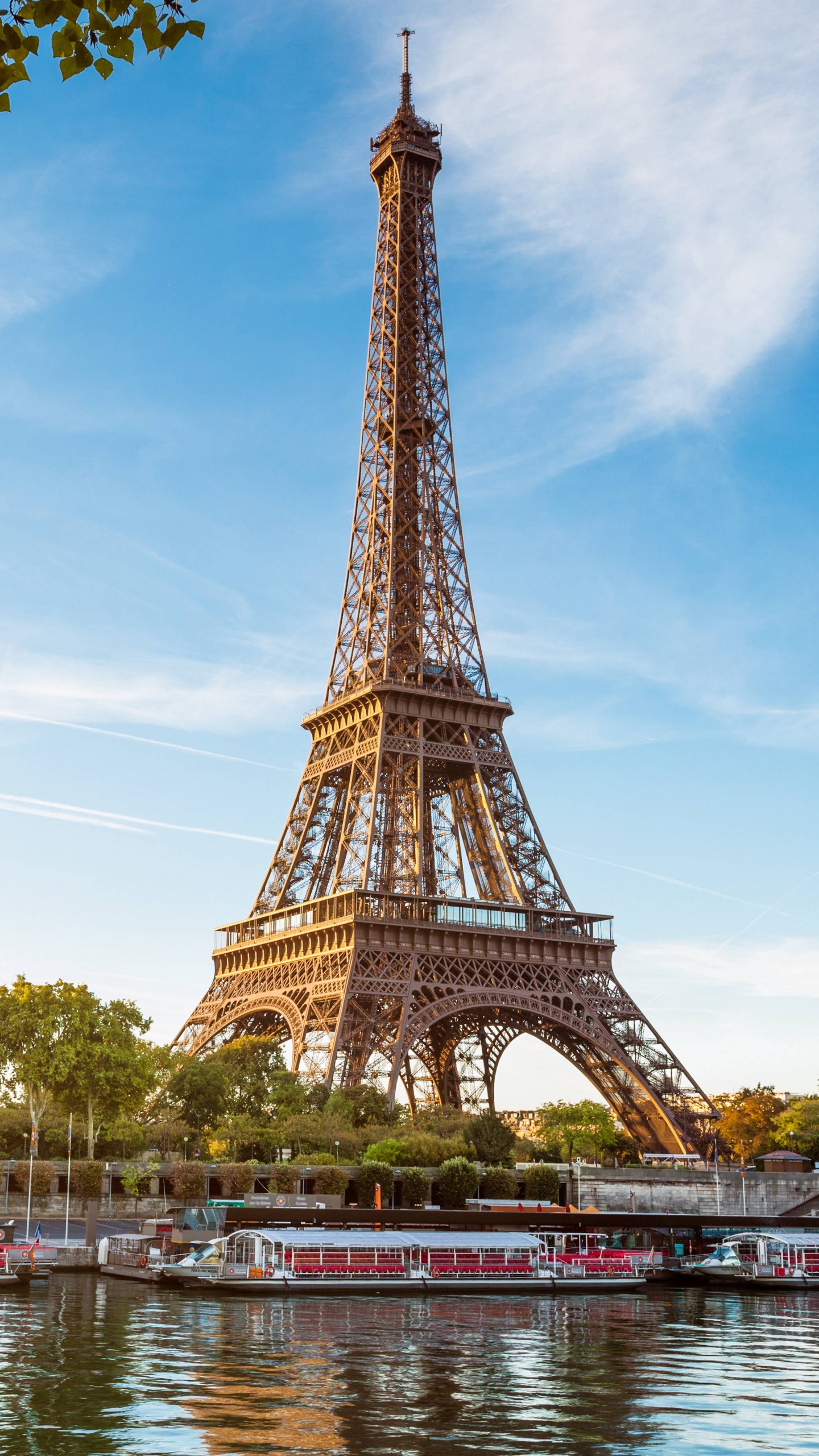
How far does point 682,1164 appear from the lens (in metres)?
76.8

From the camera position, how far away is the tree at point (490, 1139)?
7394 centimetres

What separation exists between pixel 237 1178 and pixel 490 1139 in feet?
49.7

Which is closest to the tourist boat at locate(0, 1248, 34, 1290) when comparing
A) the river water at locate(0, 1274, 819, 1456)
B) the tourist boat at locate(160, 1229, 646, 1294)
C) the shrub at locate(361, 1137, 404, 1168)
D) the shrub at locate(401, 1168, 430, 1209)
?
the river water at locate(0, 1274, 819, 1456)

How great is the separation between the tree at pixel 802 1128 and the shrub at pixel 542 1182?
2754 centimetres

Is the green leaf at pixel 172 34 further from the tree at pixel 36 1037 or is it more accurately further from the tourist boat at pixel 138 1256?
the tree at pixel 36 1037

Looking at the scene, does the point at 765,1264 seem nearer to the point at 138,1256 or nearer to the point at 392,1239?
the point at 392,1239

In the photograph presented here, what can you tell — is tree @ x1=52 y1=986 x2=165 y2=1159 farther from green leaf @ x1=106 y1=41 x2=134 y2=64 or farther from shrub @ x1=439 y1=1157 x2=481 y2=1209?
green leaf @ x1=106 y1=41 x2=134 y2=64

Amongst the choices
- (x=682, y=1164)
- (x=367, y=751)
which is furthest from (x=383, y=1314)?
(x=367, y=751)

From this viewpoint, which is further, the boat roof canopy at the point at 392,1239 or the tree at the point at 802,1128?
the tree at the point at 802,1128

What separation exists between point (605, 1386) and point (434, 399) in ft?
250

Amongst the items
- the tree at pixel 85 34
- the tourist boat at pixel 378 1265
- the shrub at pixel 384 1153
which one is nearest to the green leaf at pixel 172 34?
the tree at pixel 85 34

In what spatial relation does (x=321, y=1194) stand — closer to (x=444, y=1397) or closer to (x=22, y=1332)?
(x=22, y=1332)

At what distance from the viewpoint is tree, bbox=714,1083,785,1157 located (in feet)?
341

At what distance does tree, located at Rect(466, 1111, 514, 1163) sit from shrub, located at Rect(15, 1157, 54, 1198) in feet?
71.3
